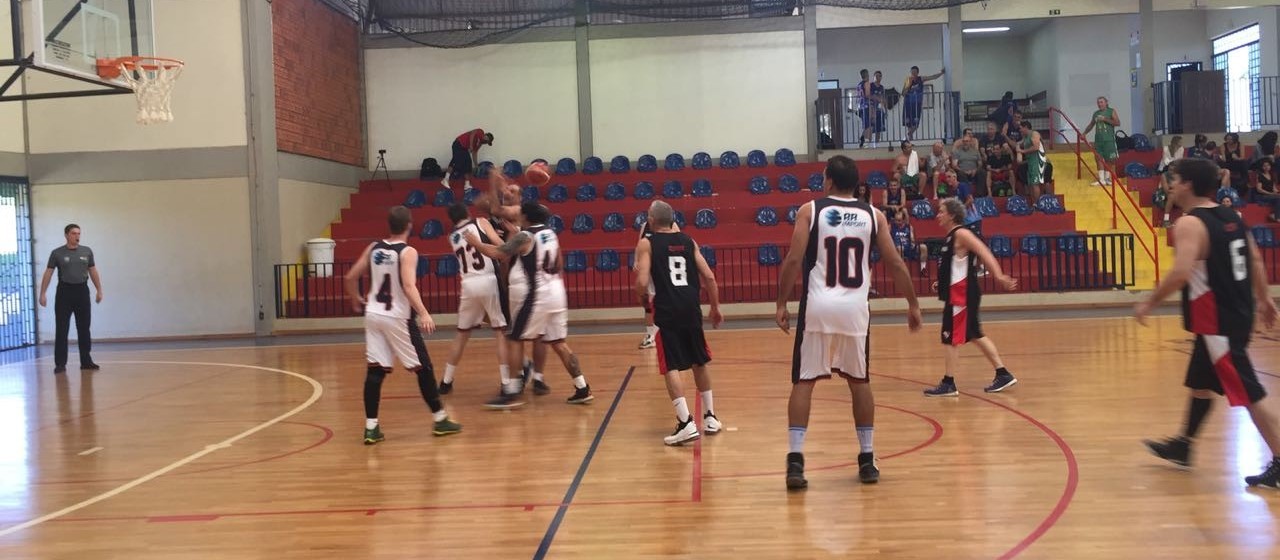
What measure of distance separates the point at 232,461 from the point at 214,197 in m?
11.6

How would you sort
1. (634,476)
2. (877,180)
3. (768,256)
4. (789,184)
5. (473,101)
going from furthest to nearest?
(473,101) < (789,184) < (877,180) < (768,256) < (634,476)

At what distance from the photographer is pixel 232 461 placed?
677 cm

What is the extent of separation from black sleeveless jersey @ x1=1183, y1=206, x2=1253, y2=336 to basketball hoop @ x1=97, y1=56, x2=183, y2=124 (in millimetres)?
12267

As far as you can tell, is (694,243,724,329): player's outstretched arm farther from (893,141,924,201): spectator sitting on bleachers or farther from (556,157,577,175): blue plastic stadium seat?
(556,157,577,175): blue plastic stadium seat

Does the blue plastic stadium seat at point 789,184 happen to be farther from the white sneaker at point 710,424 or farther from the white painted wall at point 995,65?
the white sneaker at point 710,424

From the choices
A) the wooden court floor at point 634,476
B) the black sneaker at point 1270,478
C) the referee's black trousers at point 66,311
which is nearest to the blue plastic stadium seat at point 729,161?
the wooden court floor at point 634,476

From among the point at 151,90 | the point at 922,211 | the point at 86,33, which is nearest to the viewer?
the point at 86,33

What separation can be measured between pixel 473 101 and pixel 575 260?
6.53m

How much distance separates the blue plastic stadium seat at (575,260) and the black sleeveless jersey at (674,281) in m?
11.1

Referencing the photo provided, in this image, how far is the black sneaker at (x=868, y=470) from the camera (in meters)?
5.47

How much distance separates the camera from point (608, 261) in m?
17.8

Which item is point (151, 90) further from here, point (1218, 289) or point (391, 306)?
point (1218, 289)

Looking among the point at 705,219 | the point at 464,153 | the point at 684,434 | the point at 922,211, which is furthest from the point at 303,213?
the point at 684,434

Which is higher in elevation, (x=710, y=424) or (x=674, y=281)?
(x=674, y=281)
